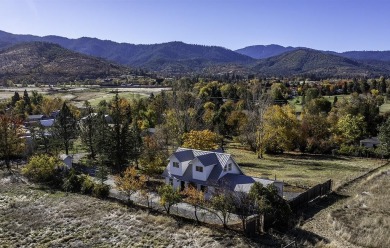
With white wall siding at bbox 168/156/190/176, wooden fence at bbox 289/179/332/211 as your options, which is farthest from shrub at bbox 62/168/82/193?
wooden fence at bbox 289/179/332/211

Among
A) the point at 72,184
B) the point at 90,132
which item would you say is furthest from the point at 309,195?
the point at 90,132

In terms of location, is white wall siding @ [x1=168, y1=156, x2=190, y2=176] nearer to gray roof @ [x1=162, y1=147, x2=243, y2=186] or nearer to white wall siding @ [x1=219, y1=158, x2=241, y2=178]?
gray roof @ [x1=162, y1=147, x2=243, y2=186]

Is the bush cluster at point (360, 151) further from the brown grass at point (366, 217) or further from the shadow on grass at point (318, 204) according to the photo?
the shadow on grass at point (318, 204)

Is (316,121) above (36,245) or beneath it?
above

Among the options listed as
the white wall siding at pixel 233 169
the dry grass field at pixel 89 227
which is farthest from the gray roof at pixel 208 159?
the dry grass field at pixel 89 227

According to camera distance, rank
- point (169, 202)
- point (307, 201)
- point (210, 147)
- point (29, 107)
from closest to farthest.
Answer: point (169, 202) < point (307, 201) < point (210, 147) < point (29, 107)

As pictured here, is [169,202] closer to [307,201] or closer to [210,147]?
[307,201]

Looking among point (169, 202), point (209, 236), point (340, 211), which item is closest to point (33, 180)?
point (169, 202)
